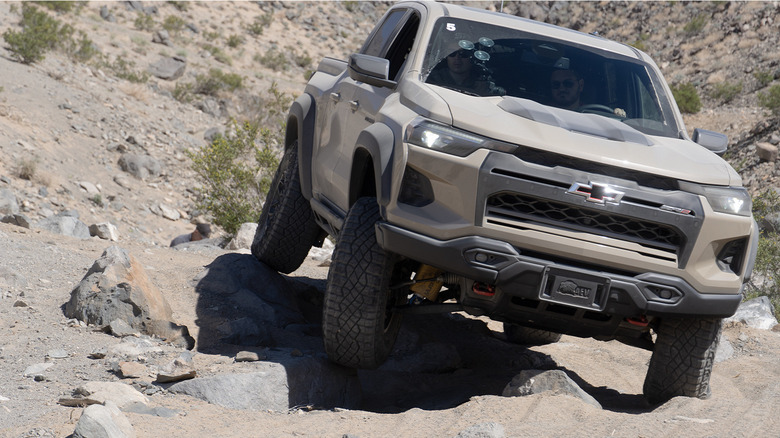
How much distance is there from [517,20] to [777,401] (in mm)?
2859

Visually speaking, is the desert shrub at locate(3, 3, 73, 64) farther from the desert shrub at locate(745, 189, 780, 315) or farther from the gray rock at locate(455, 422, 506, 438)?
the gray rock at locate(455, 422, 506, 438)

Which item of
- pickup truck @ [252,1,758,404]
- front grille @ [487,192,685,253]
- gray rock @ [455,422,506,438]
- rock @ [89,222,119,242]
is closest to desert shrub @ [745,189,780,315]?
pickup truck @ [252,1,758,404]

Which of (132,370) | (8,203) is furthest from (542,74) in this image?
(8,203)

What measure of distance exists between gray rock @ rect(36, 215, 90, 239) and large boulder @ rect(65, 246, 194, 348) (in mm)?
4219

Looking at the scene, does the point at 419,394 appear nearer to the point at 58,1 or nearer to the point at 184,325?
the point at 184,325

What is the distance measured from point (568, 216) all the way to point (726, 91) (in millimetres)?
21359

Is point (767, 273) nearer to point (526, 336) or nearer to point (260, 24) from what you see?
point (526, 336)

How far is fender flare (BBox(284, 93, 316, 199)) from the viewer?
662 centimetres

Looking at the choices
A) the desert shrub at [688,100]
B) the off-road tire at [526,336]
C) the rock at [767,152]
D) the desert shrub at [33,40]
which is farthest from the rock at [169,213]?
the desert shrub at [688,100]

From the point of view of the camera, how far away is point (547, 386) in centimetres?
479

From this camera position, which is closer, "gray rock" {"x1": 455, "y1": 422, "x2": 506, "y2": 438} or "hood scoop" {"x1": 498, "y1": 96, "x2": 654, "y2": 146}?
→ "gray rock" {"x1": 455, "y1": 422, "x2": 506, "y2": 438}

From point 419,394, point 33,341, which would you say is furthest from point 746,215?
point 33,341

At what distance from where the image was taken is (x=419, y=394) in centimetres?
561

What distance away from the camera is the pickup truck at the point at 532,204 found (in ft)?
13.8
